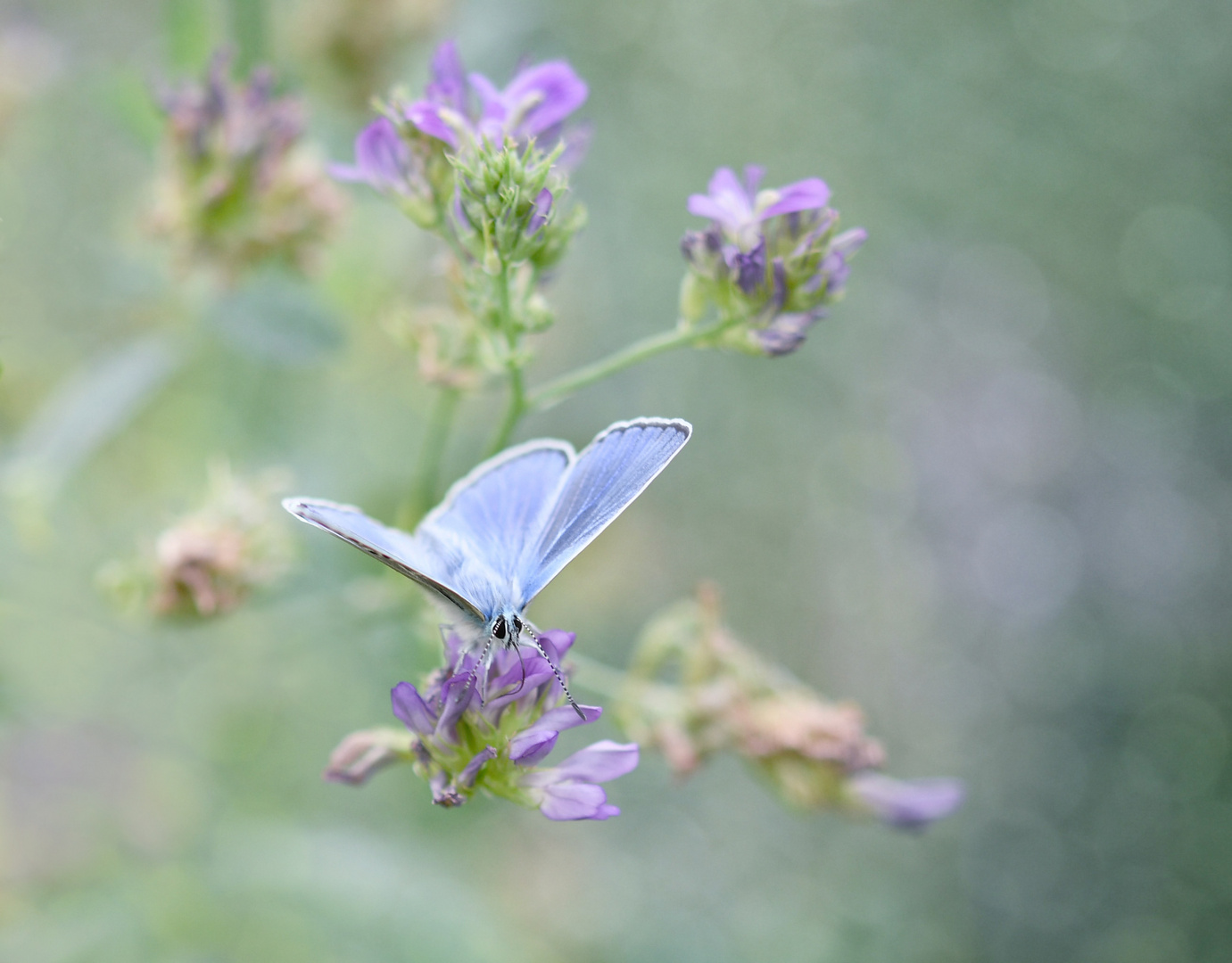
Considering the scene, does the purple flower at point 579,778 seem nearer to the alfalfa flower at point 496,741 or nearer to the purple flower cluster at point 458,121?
the alfalfa flower at point 496,741

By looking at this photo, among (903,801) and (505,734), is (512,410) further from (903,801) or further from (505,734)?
(903,801)

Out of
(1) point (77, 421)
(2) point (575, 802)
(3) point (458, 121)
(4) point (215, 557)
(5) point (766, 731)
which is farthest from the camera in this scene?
(1) point (77, 421)

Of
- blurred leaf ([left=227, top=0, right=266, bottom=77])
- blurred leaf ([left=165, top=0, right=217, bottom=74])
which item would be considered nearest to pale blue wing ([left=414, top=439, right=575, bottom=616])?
blurred leaf ([left=227, top=0, right=266, bottom=77])

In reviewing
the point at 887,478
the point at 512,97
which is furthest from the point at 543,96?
the point at 887,478

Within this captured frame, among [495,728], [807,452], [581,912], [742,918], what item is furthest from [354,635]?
[807,452]

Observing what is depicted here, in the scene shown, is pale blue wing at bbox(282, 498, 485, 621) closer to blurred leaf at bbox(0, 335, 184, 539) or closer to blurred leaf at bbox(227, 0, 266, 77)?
blurred leaf at bbox(0, 335, 184, 539)

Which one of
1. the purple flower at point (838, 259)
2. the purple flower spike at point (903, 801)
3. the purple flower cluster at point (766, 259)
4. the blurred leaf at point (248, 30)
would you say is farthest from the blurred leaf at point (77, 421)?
the purple flower spike at point (903, 801)

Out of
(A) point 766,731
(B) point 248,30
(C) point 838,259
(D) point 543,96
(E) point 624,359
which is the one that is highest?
(B) point 248,30

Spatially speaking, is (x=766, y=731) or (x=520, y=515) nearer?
(x=520, y=515)
